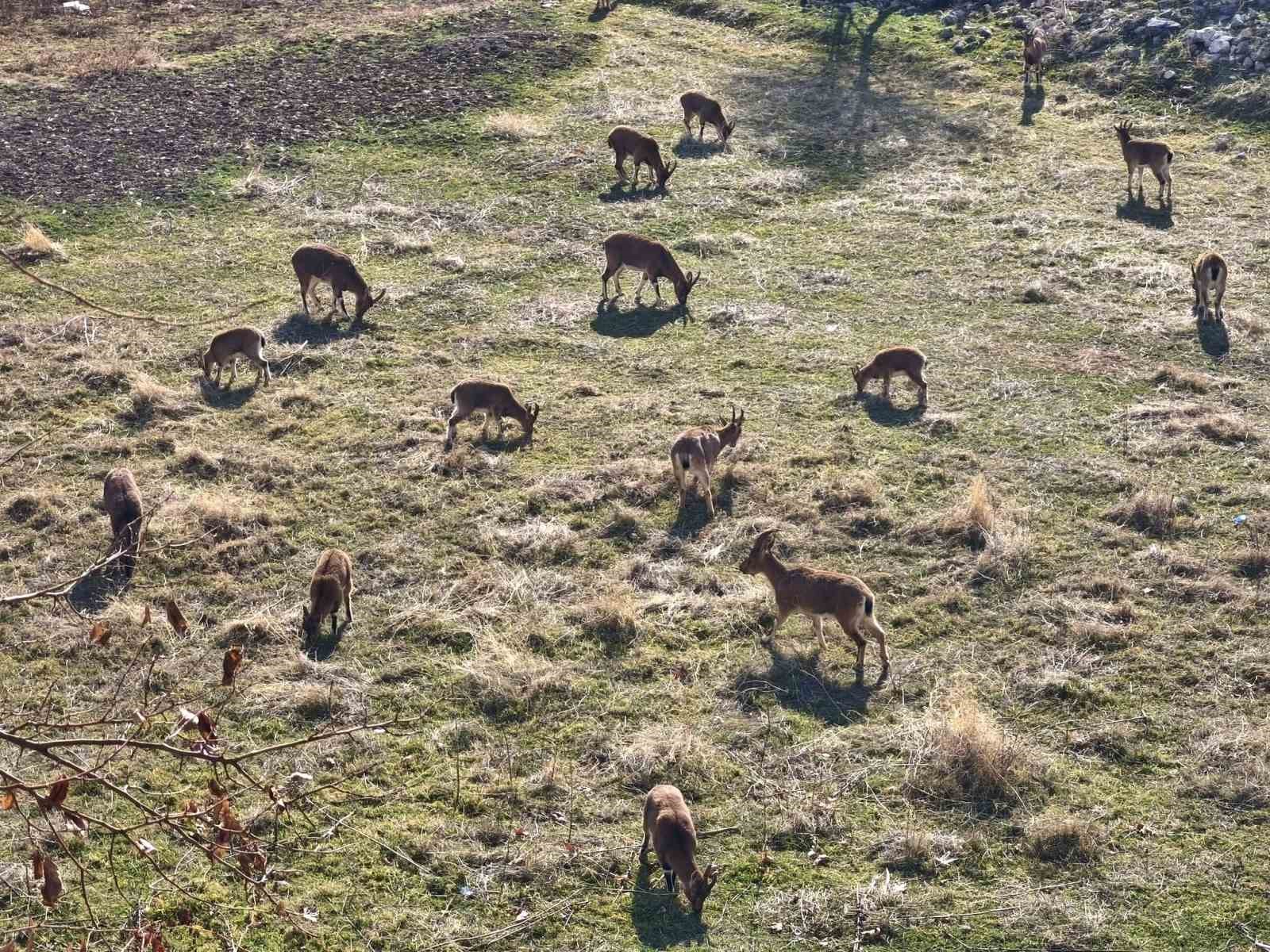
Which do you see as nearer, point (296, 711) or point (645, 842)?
point (645, 842)

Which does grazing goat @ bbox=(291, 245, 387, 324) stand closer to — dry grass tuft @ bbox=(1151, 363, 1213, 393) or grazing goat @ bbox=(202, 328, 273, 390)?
grazing goat @ bbox=(202, 328, 273, 390)

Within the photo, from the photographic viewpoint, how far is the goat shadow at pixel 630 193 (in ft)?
76.4

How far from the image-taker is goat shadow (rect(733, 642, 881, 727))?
35.4 ft

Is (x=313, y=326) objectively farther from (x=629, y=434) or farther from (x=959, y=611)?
(x=959, y=611)

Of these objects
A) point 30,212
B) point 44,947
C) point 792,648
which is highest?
point 30,212

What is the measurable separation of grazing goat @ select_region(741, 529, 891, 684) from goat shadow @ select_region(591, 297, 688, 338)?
23.9 ft

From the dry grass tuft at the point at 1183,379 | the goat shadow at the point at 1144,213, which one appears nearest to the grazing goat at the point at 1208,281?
the dry grass tuft at the point at 1183,379

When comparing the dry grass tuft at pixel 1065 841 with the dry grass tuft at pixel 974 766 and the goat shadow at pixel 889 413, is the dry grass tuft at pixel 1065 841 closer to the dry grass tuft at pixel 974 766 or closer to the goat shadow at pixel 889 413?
the dry grass tuft at pixel 974 766

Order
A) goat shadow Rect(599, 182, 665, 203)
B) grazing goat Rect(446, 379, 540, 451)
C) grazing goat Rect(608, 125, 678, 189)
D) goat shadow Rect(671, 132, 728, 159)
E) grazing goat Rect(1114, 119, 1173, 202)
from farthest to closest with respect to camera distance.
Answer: goat shadow Rect(671, 132, 728, 159)
grazing goat Rect(608, 125, 678, 189)
goat shadow Rect(599, 182, 665, 203)
grazing goat Rect(1114, 119, 1173, 202)
grazing goat Rect(446, 379, 540, 451)

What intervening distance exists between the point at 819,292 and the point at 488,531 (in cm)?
830

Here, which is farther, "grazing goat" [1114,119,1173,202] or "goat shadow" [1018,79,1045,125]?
"goat shadow" [1018,79,1045,125]

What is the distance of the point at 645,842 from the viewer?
9.11m

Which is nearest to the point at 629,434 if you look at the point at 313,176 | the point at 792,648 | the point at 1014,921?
the point at 792,648

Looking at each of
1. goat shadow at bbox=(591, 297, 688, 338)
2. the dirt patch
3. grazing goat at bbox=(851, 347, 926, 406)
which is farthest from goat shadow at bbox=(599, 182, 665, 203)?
grazing goat at bbox=(851, 347, 926, 406)
